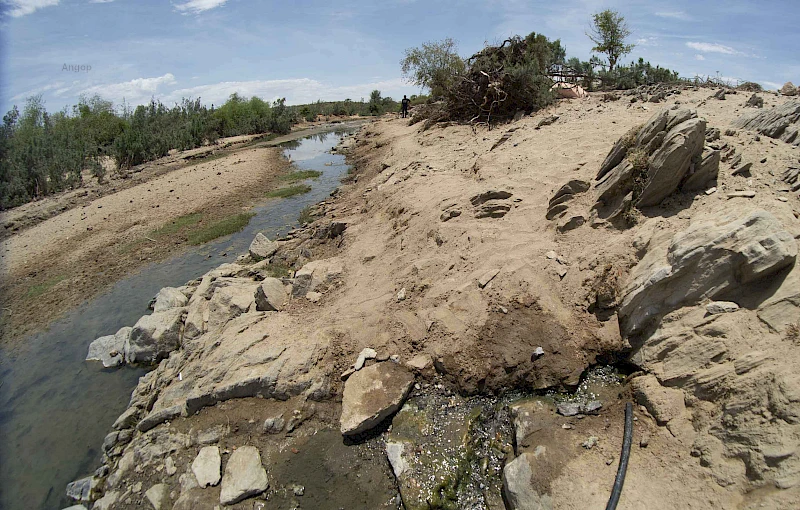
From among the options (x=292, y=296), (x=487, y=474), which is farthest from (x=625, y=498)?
(x=292, y=296)

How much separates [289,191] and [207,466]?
1494 centimetres

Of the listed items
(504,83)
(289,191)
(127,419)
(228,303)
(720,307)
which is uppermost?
(504,83)

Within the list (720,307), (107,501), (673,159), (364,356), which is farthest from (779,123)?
(107,501)

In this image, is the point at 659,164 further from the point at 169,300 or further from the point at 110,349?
the point at 110,349

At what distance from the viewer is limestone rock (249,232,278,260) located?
10641mm

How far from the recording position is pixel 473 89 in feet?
→ 60.0

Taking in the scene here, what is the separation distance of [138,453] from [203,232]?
32.3 ft

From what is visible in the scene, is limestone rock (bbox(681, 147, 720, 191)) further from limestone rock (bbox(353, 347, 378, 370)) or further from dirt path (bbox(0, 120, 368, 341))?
dirt path (bbox(0, 120, 368, 341))

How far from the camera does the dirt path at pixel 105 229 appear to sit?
10703 millimetres

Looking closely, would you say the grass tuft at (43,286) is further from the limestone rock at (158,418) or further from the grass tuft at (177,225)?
the limestone rock at (158,418)

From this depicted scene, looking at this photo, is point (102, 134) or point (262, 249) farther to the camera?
point (102, 134)

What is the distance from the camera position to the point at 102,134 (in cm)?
3141

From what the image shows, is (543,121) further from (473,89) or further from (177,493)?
(177,493)

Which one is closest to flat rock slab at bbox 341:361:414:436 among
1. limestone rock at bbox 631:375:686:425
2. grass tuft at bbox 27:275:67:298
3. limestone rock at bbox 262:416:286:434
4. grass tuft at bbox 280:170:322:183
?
limestone rock at bbox 262:416:286:434
